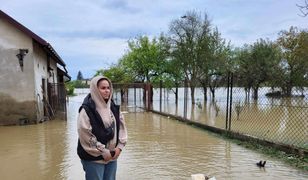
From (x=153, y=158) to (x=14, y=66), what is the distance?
10.8m

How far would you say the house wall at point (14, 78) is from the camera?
675 inches

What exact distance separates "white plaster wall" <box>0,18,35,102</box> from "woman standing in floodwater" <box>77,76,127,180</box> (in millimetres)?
13971

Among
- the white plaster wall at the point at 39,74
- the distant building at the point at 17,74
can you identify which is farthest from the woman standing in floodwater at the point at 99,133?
the white plaster wall at the point at 39,74

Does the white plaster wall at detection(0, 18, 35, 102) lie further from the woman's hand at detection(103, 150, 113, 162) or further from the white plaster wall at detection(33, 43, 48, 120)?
the woman's hand at detection(103, 150, 113, 162)

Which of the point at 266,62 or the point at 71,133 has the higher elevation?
the point at 266,62

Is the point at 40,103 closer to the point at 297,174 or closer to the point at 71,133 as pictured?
the point at 71,133

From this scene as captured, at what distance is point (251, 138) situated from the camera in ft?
34.7

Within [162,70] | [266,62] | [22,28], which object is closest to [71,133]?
[22,28]

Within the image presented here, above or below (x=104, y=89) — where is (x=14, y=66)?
above

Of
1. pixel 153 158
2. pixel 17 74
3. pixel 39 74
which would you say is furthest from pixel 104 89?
pixel 39 74

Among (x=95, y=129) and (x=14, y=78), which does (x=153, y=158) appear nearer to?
(x=95, y=129)

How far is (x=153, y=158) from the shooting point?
8.92m

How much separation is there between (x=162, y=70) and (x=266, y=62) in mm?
11676

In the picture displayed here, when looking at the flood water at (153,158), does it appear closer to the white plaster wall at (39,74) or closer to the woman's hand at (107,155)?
the woman's hand at (107,155)
